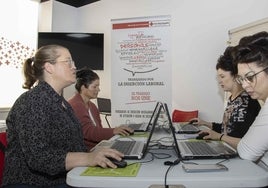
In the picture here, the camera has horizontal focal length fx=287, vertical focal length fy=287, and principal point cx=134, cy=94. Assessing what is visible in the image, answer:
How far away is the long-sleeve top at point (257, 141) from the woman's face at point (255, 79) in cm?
7

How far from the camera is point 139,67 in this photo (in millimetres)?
3350

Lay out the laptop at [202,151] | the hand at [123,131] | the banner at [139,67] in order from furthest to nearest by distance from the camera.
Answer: the banner at [139,67] < the hand at [123,131] < the laptop at [202,151]

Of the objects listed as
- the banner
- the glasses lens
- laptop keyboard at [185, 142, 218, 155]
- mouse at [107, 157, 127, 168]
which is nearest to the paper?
mouse at [107, 157, 127, 168]

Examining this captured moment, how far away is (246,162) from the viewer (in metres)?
1.27

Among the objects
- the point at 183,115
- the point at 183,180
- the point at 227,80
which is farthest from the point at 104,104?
the point at 183,180

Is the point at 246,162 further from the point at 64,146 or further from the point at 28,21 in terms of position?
the point at 28,21

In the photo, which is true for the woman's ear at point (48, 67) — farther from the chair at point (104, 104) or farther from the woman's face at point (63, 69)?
the chair at point (104, 104)

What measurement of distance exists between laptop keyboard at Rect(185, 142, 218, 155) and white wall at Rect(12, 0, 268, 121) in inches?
97.8

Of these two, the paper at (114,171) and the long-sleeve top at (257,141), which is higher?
the long-sleeve top at (257,141)

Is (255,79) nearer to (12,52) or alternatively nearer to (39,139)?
(39,139)

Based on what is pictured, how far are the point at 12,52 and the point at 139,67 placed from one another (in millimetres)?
1823

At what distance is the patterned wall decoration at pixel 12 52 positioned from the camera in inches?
149

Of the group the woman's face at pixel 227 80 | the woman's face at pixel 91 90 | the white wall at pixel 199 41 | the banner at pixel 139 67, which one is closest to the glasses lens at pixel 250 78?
the woman's face at pixel 227 80

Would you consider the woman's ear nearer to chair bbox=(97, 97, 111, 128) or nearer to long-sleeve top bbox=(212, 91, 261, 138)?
long-sleeve top bbox=(212, 91, 261, 138)
